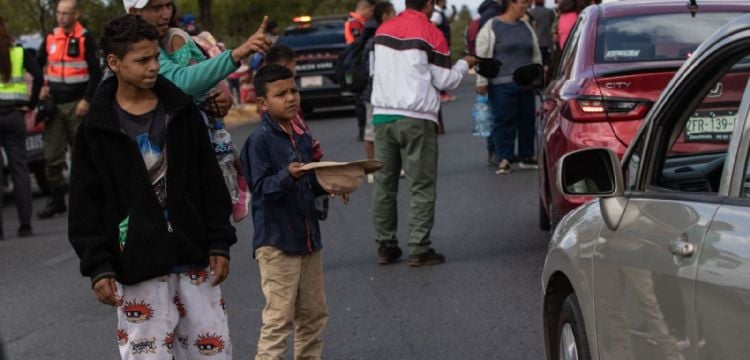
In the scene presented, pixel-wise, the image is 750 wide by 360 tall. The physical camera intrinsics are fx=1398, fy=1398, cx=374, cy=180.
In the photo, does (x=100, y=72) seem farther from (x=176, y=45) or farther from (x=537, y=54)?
(x=176, y=45)

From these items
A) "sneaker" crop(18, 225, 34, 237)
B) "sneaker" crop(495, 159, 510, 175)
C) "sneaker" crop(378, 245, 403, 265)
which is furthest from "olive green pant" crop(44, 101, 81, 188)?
"sneaker" crop(378, 245, 403, 265)

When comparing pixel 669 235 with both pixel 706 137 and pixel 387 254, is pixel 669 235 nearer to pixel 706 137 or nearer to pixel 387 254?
pixel 706 137

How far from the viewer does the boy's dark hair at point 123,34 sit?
491cm

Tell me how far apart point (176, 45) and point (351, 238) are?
5.50 m

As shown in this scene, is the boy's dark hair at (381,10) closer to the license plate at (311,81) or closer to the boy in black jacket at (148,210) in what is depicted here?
the boy in black jacket at (148,210)

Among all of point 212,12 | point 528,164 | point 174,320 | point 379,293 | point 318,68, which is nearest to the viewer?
point 174,320

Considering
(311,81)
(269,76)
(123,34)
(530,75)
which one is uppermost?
(123,34)

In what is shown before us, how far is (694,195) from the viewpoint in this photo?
3.94 metres

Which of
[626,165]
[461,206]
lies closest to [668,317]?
[626,165]

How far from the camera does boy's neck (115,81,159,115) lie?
4.95 meters

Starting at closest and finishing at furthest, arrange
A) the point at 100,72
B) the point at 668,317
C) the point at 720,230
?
the point at 720,230
the point at 668,317
the point at 100,72

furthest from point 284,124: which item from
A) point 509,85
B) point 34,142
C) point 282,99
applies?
point 34,142

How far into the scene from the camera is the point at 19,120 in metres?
12.9

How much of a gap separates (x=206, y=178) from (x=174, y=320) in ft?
1.72
